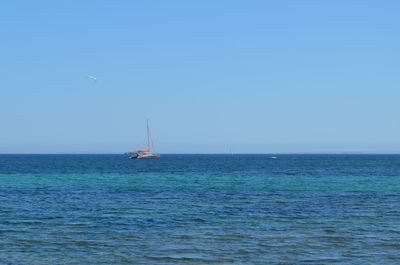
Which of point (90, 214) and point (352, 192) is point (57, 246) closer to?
point (90, 214)

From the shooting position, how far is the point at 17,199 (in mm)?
44094

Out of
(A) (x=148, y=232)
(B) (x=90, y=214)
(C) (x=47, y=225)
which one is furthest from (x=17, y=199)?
(A) (x=148, y=232)

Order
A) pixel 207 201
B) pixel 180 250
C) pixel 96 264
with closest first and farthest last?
1. pixel 96 264
2. pixel 180 250
3. pixel 207 201

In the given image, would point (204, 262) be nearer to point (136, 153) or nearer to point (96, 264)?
point (96, 264)

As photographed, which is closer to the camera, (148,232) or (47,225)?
(148,232)

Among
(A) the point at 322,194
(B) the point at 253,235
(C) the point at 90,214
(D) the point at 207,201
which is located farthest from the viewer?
(A) the point at 322,194

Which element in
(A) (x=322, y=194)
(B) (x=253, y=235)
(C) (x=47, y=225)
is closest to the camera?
(B) (x=253, y=235)

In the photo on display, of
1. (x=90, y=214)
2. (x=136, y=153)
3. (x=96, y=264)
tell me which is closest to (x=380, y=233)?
(x=96, y=264)

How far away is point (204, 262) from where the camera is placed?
21422mm

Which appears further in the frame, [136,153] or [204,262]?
[136,153]

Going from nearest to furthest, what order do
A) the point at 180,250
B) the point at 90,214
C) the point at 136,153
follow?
1. the point at 180,250
2. the point at 90,214
3. the point at 136,153

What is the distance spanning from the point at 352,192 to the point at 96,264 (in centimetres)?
3494

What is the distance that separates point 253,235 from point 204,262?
586 cm

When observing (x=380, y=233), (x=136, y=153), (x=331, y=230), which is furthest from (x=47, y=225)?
(x=136, y=153)
